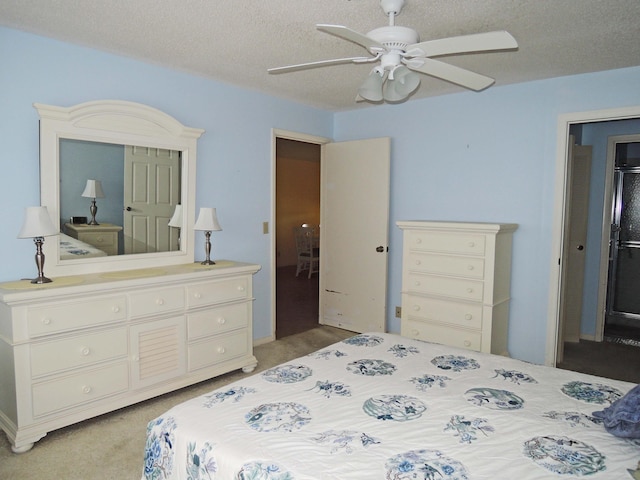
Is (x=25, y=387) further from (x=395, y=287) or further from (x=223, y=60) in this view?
(x=395, y=287)

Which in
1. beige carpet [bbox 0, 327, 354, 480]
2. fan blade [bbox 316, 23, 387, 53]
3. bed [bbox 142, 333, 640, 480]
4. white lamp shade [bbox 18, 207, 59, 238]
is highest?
fan blade [bbox 316, 23, 387, 53]

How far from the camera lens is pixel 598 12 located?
7.13 ft

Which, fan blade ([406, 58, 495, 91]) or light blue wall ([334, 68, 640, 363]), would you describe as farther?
light blue wall ([334, 68, 640, 363])

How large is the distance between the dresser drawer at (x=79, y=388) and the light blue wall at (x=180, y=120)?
28.1 inches

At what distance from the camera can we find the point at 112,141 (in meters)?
2.92

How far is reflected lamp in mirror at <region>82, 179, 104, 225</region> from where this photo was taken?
2.84 meters

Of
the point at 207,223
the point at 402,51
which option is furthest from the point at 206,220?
the point at 402,51

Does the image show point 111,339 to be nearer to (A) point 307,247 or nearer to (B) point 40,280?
(B) point 40,280

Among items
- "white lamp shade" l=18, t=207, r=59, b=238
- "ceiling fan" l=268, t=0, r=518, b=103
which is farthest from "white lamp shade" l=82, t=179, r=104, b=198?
"ceiling fan" l=268, t=0, r=518, b=103

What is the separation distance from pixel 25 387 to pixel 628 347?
15.9 feet

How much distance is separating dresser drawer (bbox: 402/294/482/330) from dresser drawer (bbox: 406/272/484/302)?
6 centimetres

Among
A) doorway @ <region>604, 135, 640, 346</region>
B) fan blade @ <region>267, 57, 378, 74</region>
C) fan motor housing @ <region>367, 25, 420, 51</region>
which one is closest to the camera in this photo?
fan motor housing @ <region>367, 25, 420, 51</region>

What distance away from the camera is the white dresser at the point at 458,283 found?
3258mm

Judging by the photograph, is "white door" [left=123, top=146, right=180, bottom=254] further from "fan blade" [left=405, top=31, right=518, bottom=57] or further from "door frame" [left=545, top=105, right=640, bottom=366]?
"door frame" [left=545, top=105, right=640, bottom=366]
